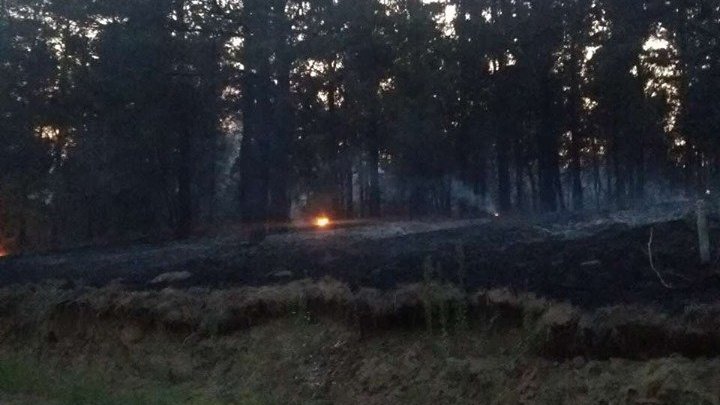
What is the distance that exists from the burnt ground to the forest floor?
5 centimetres

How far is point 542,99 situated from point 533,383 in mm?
26020

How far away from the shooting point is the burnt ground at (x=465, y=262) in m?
10.9

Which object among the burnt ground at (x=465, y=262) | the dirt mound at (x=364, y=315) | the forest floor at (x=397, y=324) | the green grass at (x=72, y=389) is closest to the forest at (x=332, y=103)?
the burnt ground at (x=465, y=262)

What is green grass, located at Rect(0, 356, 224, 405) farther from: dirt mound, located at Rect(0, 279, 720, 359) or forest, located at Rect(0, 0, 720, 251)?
forest, located at Rect(0, 0, 720, 251)

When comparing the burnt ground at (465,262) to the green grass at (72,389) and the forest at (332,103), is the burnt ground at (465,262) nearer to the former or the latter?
the green grass at (72,389)

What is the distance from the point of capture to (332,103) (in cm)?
3184

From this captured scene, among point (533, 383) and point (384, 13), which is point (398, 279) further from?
point (384, 13)

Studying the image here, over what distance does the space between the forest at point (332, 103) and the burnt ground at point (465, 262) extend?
20.6 feet

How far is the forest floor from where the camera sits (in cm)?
936

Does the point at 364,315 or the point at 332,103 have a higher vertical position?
the point at 332,103

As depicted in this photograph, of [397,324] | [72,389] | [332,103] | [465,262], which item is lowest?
[72,389]

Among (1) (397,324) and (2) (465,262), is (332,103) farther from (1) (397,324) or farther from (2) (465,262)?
(1) (397,324)

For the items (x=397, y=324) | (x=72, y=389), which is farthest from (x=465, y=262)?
(x=72, y=389)

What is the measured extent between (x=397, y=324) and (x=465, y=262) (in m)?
1.93
